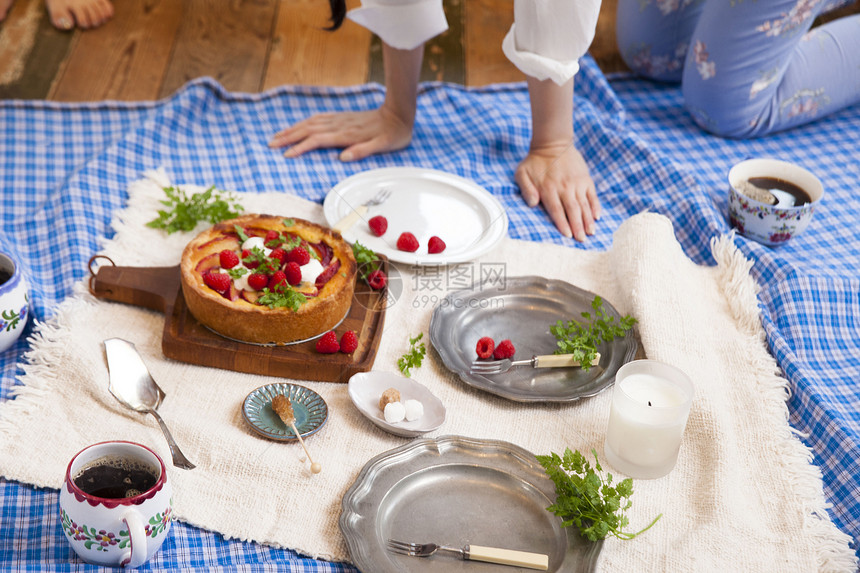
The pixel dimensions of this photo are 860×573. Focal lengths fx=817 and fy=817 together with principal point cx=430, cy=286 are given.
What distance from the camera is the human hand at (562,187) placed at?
174 cm

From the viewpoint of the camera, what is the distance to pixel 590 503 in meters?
1.04

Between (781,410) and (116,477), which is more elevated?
(116,477)

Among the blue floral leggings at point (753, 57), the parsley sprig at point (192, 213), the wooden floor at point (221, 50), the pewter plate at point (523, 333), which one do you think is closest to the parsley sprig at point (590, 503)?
the pewter plate at point (523, 333)

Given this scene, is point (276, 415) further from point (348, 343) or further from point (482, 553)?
point (482, 553)

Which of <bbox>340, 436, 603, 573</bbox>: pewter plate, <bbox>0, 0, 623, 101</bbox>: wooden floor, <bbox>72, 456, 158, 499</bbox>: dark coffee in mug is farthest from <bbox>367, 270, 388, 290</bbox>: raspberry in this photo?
<bbox>0, 0, 623, 101</bbox>: wooden floor

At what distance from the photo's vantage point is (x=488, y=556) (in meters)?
1.01

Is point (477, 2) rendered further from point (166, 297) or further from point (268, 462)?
point (268, 462)

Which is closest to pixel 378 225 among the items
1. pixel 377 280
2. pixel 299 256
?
pixel 377 280

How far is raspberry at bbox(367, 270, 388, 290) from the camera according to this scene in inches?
57.1

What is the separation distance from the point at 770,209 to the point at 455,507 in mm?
995

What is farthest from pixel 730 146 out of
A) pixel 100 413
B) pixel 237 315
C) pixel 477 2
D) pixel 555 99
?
pixel 100 413

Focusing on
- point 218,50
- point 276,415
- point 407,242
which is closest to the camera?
point 276,415

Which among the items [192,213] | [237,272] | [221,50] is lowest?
[221,50]

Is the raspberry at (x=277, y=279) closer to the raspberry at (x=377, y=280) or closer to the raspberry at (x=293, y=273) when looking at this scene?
the raspberry at (x=293, y=273)
